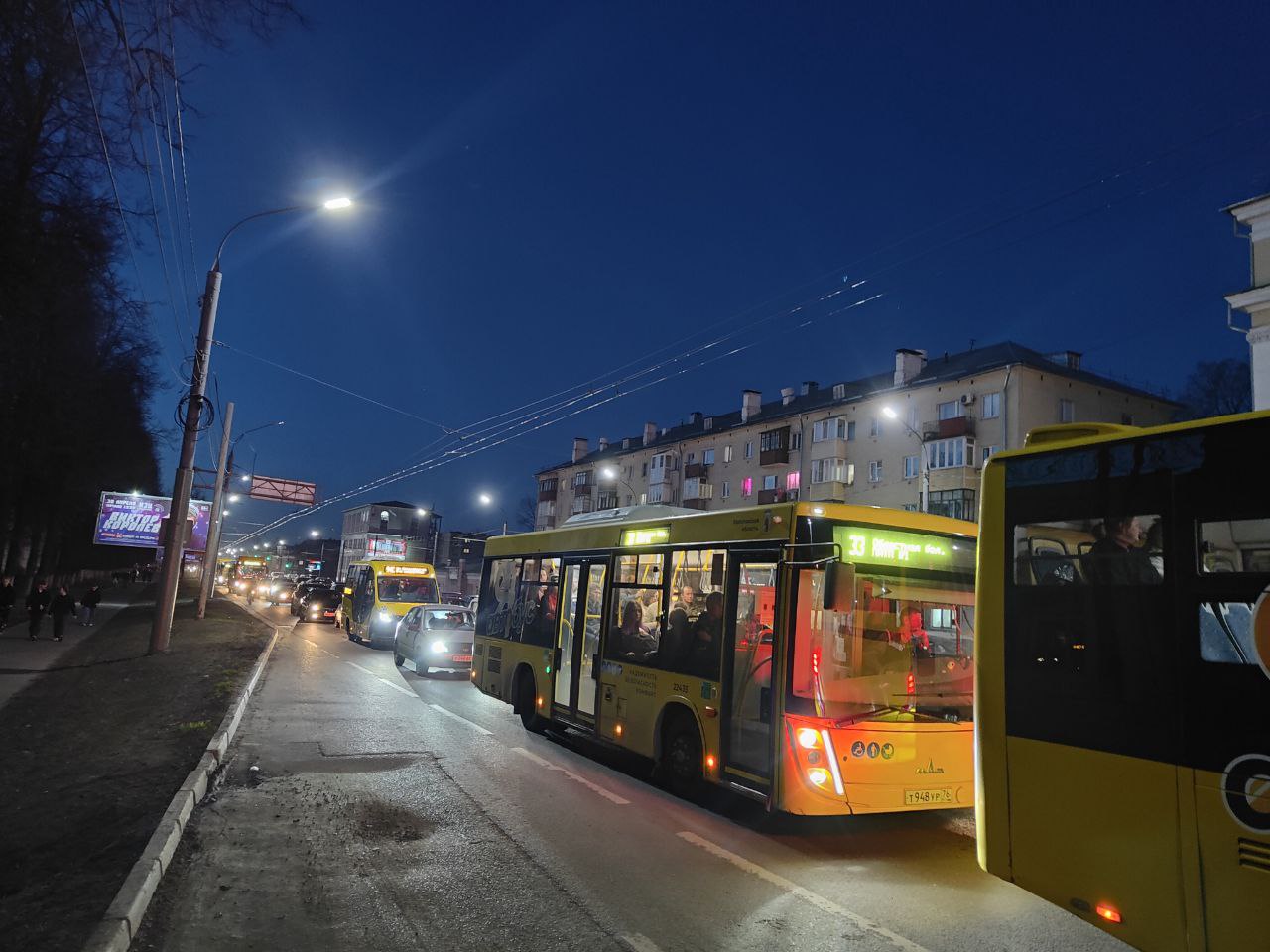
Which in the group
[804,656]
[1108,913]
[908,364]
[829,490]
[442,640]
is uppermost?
[908,364]

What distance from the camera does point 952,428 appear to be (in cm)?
4103

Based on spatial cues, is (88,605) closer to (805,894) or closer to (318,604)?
(318,604)

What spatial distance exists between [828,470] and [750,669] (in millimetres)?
42934

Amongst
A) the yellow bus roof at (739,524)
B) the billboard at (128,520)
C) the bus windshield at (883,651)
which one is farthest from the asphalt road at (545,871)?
the billboard at (128,520)

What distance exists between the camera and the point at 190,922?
5.04m

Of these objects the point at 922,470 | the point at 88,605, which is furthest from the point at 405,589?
the point at 922,470

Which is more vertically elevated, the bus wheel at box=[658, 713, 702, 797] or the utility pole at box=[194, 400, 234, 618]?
the utility pole at box=[194, 400, 234, 618]

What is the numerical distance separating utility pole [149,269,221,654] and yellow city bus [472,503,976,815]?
13.7 meters

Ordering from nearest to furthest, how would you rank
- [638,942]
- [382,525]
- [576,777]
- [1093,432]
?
[1093,432] → [638,942] → [576,777] → [382,525]

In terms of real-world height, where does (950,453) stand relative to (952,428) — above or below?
below

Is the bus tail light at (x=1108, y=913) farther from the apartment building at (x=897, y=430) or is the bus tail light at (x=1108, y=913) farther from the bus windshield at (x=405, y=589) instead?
the bus windshield at (x=405, y=589)

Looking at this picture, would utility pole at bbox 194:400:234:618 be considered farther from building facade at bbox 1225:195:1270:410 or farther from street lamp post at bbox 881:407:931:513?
building facade at bbox 1225:195:1270:410

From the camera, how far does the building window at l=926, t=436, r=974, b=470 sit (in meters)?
40.3

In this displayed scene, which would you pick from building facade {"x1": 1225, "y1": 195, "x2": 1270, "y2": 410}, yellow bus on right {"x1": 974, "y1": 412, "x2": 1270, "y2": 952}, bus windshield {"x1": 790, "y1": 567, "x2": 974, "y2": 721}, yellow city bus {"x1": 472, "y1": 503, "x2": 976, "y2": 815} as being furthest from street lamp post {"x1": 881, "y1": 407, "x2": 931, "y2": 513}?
yellow bus on right {"x1": 974, "y1": 412, "x2": 1270, "y2": 952}
